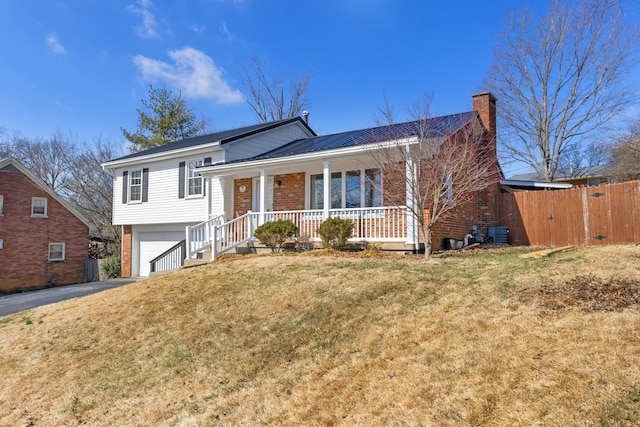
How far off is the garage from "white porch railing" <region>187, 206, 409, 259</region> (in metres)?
4.23

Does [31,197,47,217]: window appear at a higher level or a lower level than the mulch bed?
higher

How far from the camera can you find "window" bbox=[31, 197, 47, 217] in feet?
69.6

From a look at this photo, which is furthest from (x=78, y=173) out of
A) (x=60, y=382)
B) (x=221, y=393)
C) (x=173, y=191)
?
(x=221, y=393)

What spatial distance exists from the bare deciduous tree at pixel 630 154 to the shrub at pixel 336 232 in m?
10.4

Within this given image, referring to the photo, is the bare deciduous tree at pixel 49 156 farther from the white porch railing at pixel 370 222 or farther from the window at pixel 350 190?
the white porch railing at pixel 370 222

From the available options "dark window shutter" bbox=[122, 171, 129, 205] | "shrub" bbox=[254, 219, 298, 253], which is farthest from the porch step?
"dark window shutter" bbox=[122, 171, 129, 205]

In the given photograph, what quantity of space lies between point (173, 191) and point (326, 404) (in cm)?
1520

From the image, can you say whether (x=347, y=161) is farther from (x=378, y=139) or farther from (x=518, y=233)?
(x=518, y=233)

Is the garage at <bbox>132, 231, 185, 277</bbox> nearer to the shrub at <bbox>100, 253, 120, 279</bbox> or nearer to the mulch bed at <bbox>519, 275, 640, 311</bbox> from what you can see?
the shrub at <bbox>100, 253, 120, 279</bbox>

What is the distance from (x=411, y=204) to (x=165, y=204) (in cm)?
1126

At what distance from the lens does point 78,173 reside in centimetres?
3169

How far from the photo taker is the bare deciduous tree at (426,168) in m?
9.82

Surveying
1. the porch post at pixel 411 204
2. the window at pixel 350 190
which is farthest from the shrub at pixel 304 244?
the porch post at pixel 411 204

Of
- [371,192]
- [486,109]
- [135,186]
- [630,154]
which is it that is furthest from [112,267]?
[630,154]
